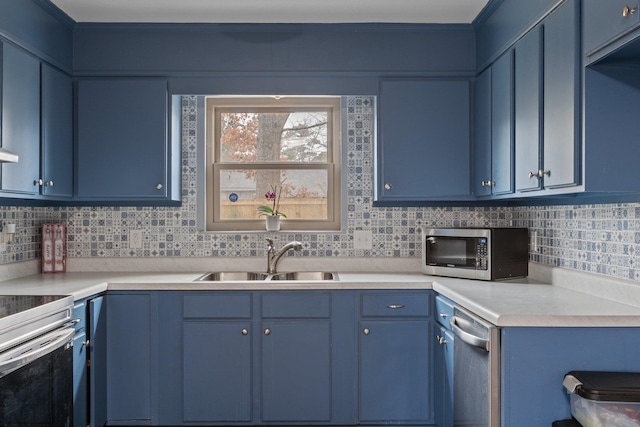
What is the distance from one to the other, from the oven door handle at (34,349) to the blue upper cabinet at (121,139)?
100 cm

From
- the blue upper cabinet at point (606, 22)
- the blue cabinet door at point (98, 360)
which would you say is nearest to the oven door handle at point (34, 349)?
the blue cabinet door at point (98, 360)

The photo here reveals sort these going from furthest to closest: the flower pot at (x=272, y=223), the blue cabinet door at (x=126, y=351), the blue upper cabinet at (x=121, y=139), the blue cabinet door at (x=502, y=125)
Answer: the flower pot at (x=272, y=223), the blue upper cabinet at (x=121, y=139), the blue cabinet door at (x=126, y=351), the blue cabinet door at (x=502, y=125)

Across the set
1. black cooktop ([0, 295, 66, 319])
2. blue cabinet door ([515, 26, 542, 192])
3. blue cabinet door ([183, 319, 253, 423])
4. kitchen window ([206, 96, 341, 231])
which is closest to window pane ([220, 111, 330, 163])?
kitchen window ([206, 96, 341, 231])

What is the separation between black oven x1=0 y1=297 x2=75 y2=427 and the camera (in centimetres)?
178

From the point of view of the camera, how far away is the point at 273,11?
2.85 meters

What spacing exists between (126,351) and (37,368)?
28.4 inches

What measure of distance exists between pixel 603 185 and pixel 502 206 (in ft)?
4.73

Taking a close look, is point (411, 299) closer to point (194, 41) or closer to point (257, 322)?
point (257, 322)

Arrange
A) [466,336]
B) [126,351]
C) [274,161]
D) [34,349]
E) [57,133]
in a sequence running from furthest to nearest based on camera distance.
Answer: [274,161], [57,133], [126,351], [466,336], [34,349]

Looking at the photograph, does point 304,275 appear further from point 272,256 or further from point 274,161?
point 274,161

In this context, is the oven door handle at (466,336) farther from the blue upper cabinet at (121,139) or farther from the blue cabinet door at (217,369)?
the blue upper cabinet at (121,139)

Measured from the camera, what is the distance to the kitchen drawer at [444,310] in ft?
7.91

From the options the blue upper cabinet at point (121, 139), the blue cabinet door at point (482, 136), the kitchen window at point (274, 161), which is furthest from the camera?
the kitchen window at point (274, 161)

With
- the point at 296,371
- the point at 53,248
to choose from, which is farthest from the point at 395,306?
the point at 53,248
